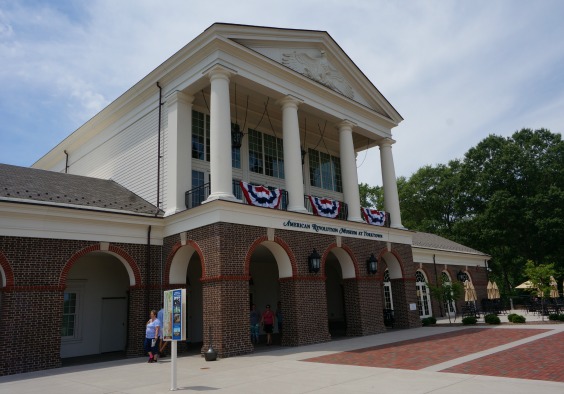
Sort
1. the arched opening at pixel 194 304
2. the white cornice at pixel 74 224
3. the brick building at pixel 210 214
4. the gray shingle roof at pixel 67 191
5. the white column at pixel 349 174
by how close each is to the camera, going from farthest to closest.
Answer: the white column at pixel 349 174, the arched opening at pixel 194 304, the gray shingle roof at pixel 67 191, the brick building at pixel 210 214, the white cornice at pixel 74 224

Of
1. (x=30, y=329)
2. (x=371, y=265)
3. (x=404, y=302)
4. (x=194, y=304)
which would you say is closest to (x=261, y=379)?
(x=30, y=329)

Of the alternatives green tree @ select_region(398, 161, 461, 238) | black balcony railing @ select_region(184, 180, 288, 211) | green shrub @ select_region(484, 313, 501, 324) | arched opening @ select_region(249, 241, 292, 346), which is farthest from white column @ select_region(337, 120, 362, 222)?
green tree @ select_region(398, 161, 461, 238)

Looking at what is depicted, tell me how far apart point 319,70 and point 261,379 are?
1525 cm

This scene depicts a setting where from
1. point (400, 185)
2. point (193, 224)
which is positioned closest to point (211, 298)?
point (193, 224)

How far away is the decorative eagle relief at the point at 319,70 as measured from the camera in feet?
66.2

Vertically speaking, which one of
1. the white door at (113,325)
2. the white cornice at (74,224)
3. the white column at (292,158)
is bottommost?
the white door at (113,325)

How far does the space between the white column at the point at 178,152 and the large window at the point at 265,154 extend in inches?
154

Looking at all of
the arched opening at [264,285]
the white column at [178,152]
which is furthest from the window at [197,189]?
the arched opening at [264,285]

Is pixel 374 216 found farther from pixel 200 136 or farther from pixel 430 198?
pixel 430 198

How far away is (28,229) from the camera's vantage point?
1423 cm

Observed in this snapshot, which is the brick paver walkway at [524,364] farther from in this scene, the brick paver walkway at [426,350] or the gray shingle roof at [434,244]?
the gray shingle roof at [434,244]

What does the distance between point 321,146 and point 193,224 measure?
37.6 ft

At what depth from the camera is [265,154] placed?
872 inches

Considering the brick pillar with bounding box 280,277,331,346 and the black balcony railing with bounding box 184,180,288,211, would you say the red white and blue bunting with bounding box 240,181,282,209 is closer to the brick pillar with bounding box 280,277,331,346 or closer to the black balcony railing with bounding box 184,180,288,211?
the black balcony railing with bounding box 184,180,288,211
